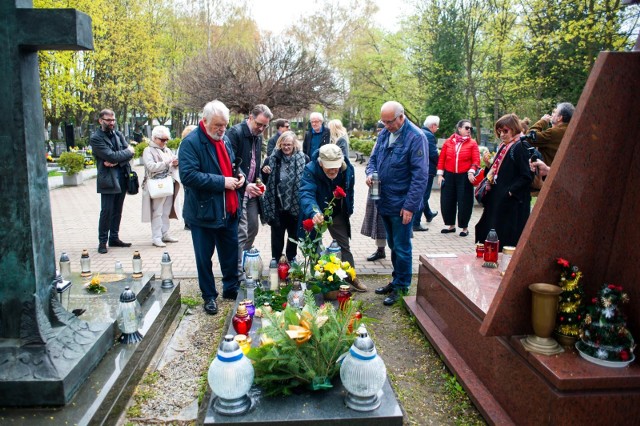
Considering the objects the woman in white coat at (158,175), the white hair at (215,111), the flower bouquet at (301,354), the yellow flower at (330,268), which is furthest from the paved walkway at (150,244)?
the flower bouquet at (301,354)

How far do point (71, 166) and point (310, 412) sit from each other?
13.7 metres

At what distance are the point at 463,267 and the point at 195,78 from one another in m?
19.4

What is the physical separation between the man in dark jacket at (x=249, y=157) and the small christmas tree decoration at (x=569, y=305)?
3.25m

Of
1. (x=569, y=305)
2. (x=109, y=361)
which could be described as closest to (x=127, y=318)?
(x=109, y=361)

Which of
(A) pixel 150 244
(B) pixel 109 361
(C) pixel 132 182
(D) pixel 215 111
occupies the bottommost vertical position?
(A) pixel 150 244

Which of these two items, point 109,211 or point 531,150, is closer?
point 531,150

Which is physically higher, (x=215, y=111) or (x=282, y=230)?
(x=215, y=111)

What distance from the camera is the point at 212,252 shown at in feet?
15.5

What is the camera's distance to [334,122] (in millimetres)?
7836

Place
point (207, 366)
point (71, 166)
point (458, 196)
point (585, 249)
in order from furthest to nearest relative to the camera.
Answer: point (71, 166) → point (458, 196) → point (207, 366) → point (585, 249)

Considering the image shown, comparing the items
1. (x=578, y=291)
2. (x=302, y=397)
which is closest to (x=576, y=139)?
(x=578, y=291)

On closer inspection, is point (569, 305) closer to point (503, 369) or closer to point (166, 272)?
point (503, 369)

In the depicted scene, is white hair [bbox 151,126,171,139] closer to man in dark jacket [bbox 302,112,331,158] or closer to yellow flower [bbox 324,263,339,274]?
man in dark jacket [bbox 302,112,331,158]

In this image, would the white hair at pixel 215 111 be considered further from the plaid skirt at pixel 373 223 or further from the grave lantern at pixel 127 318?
the plaid skirt at pixel 373 223
